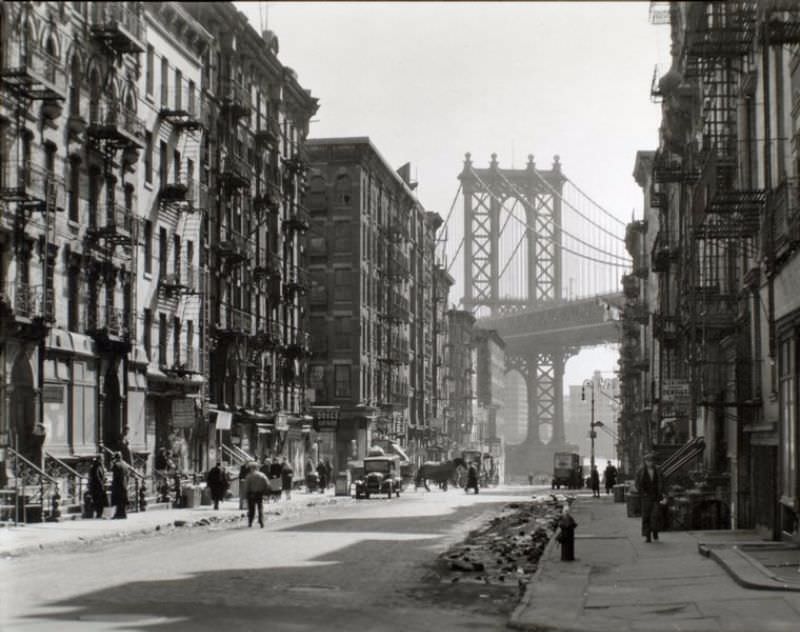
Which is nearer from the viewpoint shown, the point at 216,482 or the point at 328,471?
the point at 216,482

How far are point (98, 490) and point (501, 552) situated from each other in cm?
1254

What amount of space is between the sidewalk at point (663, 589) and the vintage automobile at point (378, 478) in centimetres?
3320

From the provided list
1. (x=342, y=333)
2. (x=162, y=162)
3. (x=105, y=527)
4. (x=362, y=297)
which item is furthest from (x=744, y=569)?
(x=342, y=333)

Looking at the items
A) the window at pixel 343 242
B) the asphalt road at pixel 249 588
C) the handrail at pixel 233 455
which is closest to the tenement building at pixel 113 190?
the asphalt road at pixel 249 588

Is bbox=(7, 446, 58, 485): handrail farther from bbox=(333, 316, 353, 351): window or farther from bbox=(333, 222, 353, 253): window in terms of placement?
bbox=(333, 316, 353, 351): window

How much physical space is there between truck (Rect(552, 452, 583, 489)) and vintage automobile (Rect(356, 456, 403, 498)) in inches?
1082

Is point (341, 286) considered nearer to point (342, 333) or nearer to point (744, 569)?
point (342, 333)

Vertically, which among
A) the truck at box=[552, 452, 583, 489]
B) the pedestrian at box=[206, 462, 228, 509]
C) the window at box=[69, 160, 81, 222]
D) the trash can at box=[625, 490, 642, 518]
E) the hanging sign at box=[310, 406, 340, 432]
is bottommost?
the truck at box=[552, 452, 583, 489]

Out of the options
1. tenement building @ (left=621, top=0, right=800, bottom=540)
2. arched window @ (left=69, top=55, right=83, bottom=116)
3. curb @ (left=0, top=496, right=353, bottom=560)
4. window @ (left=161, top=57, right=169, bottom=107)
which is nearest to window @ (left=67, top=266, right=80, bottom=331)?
curb @ (left=0, top=496, right=353, bottom=560)

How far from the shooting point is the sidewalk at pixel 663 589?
16.0 m

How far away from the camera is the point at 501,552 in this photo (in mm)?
27875

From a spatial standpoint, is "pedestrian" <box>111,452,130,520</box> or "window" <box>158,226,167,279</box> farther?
"pedestrian" <box>111,452,130,520</box>

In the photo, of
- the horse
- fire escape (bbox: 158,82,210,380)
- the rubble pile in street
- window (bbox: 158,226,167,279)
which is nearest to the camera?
fire escape (bbox: 158,82,210,380)

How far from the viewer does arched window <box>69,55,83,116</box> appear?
9.04 meters
